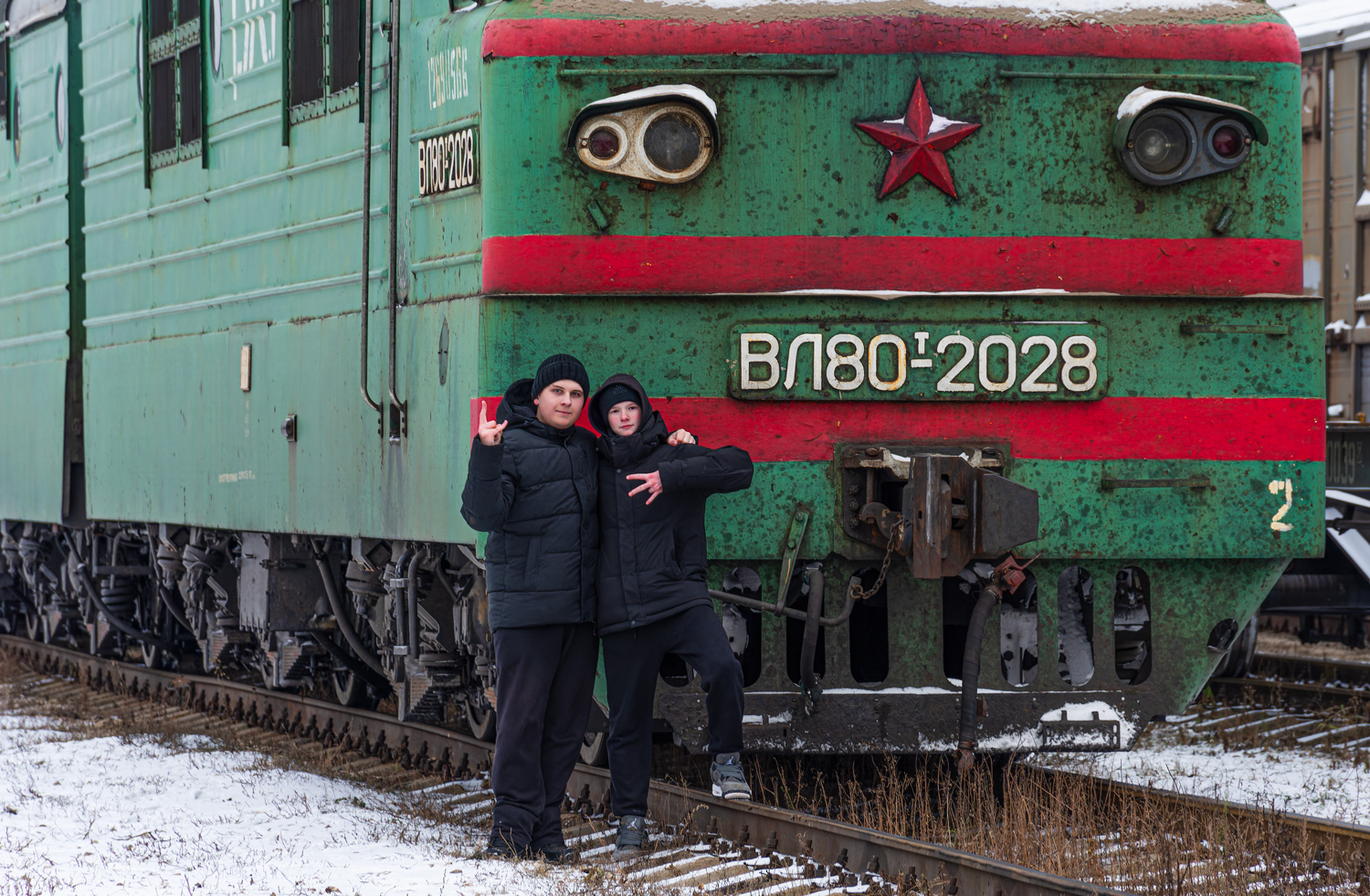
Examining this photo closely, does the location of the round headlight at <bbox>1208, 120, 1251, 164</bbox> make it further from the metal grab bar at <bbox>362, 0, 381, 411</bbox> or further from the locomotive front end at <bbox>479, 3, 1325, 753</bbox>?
the metal grab bar at <bbox>362, 0, 381, 411</bbox>

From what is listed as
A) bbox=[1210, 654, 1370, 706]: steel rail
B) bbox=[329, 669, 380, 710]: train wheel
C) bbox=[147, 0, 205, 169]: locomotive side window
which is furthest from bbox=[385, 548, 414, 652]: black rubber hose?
bbox=[1210, 654, 1370, 706]: steel rail

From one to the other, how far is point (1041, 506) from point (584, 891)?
2.08 meters

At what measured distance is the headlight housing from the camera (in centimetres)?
670

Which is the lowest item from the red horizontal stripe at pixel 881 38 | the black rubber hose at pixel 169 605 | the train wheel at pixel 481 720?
the train wheel at pixel 481 720

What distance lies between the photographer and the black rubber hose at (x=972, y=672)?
21.6ft

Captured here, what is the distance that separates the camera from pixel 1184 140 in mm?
6727

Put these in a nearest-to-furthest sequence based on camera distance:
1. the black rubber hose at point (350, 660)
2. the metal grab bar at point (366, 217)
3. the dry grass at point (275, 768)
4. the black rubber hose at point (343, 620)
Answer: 1. the dry grass at point (275, 768)
2. the metal grab bar at point (366, 217)
3. the black rubber hose at point (343, 620)
4. the black rubber hose at point (350, 660)

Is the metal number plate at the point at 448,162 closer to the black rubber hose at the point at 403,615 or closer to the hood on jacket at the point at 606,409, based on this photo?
the hood on jacket at the point at 606,409

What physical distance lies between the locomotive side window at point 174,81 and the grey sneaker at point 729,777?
16.0 feet

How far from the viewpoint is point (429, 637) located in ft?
26.0

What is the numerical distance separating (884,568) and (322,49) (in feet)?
11.8

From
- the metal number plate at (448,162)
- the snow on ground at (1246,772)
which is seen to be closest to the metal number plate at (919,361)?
the metal number plate at (448,162)

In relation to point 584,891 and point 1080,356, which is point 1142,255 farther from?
point 584,891

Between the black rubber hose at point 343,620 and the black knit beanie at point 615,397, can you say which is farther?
the black rubber hose at point 343,620
